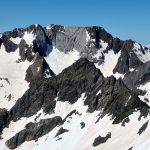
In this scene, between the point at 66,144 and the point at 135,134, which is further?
the point at 66,144

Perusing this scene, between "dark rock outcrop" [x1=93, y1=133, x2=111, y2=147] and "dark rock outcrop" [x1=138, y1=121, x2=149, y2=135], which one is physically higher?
"dark rock outcrop" [x1=93, y1=133, x2=111, y2=147]

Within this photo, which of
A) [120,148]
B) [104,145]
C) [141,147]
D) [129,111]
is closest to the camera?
[141,147]

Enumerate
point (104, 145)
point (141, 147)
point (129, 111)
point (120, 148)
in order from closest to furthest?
point (141, 147), point (120, 148), point (104, 145), point (129, 111)

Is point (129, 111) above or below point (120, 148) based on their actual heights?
above

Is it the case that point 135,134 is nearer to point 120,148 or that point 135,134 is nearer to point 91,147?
point 120,148

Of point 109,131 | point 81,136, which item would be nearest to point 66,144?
point 81,136

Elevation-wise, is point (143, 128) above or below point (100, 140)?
below

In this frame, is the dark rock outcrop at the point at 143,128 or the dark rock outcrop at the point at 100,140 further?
the dark rock outcrop at the point at 100,140

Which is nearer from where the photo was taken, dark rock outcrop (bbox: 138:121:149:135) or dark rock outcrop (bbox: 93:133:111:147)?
dark rock outcrop (bbox: 138:121:149:135)

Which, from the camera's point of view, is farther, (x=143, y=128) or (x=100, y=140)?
(x=100, y=140)

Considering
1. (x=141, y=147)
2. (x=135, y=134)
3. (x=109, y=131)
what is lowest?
(x=141, y=147)

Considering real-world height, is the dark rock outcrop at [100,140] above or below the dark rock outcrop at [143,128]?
above
